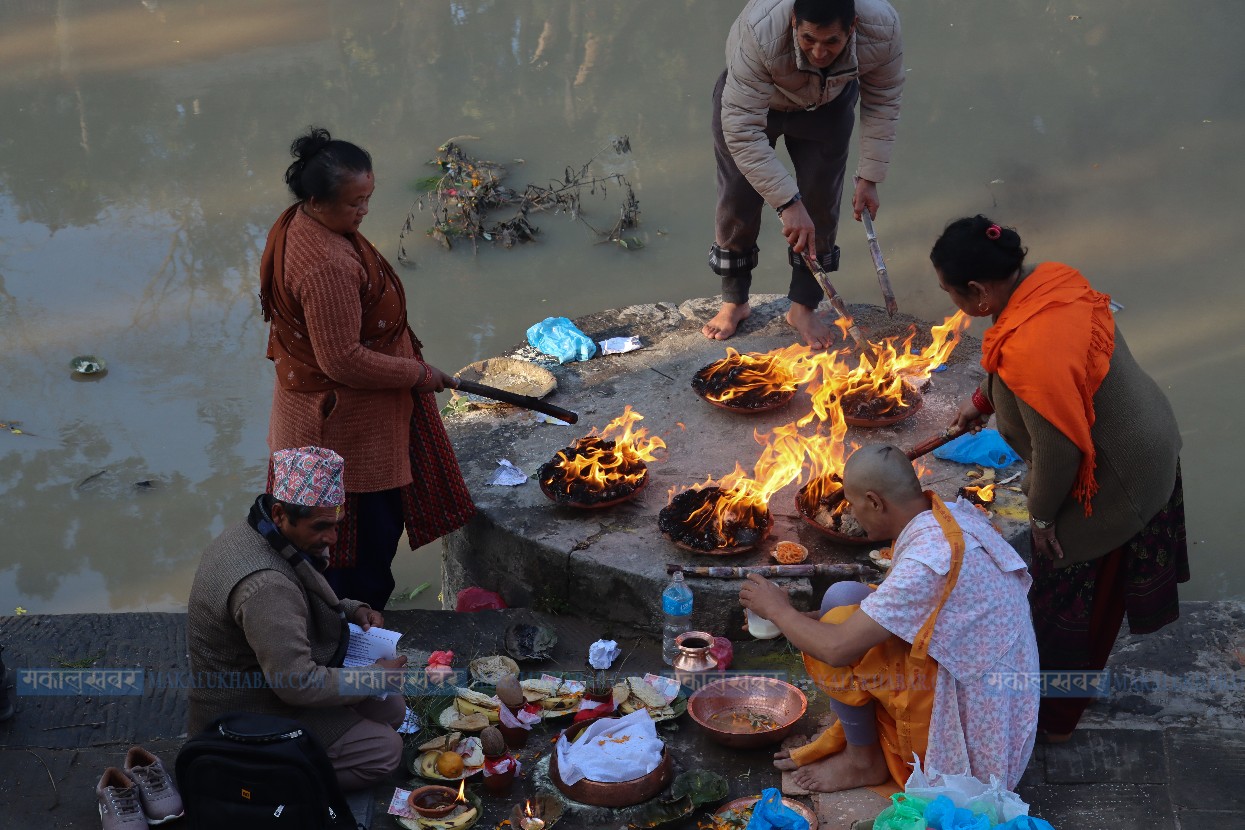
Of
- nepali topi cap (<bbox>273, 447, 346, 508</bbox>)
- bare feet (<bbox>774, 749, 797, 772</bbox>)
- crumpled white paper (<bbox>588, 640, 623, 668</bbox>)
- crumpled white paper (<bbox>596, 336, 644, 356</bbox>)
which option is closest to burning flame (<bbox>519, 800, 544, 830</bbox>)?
bare feet (<bbox>774, 749, 797, 772</bbox>)

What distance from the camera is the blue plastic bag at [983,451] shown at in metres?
5.23

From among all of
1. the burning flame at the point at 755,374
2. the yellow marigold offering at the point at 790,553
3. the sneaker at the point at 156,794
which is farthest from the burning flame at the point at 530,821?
the burning flame at the point at 755,374

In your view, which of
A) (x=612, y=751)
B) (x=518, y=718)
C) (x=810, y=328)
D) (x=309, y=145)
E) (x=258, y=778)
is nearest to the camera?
(x=258, y=778)

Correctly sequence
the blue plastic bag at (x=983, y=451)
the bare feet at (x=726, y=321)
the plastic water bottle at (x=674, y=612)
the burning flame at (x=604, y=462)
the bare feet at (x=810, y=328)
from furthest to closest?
the bare feet at (x=726, y=321) → the bare feet at (x=810, y=328) → the blue plastic bag at (x=983, y=451) → the burning flame at (x=604, y=462) → the plastic water bottle at (x=674, y=612)

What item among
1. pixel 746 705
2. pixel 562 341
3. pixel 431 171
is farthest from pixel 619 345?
pixel 431 171

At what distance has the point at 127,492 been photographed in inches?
264

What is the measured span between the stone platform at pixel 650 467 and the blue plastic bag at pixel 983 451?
70 mm

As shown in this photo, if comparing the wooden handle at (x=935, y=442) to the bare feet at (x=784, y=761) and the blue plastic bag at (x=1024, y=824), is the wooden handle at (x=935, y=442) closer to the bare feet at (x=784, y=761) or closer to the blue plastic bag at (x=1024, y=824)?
the bare feet at (x=784, y=761)

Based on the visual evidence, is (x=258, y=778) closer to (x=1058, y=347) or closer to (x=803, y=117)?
(x=1058, y=347)

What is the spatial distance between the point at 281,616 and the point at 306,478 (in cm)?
38

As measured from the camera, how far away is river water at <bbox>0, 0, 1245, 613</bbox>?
6781 millimetres

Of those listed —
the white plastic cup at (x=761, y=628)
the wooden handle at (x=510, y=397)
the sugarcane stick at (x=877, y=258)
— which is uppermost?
the sugarcane stick at (x=877, y=258)

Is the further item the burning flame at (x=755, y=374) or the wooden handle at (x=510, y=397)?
the burning flame at (x=755, y=374)

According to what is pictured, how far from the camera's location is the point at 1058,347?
131 inches
